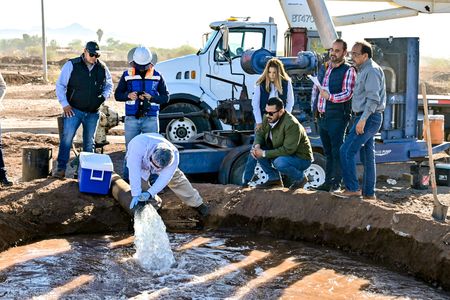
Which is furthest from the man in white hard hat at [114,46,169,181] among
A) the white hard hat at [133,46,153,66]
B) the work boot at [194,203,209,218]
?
the work boot at [194,203,209,218]

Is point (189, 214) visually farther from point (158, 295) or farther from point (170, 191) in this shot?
point (158, 295)

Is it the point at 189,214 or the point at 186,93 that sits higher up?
the point at 186,93

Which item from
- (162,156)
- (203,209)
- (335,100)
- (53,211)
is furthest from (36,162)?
(335,100)

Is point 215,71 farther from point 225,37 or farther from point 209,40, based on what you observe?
point 225,37

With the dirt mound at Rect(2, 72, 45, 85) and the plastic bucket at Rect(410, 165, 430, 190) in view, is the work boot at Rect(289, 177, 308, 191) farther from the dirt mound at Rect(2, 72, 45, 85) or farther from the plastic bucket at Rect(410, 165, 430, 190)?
the dirt mound at Rect(2, 72, 45, 85)

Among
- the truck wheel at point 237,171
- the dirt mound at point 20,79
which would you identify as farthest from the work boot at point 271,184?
the dirt mound at point 20,79

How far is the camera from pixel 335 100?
8828 millimetres

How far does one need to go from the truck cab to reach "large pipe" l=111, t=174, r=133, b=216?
4.45m

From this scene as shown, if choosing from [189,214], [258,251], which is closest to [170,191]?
[189,214]

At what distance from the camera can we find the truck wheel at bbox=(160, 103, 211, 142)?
13.7 m

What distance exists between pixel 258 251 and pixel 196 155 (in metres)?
2.80

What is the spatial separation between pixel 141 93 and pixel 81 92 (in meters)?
0.93

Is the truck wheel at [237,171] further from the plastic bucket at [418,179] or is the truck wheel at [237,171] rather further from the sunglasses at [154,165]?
the sunglasses at [154,165]

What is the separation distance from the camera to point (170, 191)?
995 centimetres
